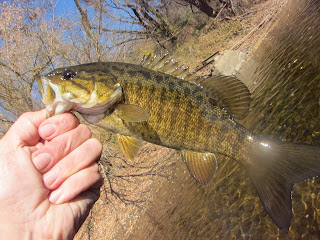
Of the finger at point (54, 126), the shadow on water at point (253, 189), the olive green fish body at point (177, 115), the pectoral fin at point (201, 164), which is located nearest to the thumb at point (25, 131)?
the finger at point (54, 126)

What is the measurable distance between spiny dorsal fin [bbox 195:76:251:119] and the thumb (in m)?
1.62

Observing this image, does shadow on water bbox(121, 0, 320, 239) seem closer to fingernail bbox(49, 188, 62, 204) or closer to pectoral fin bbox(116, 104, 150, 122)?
pectoral fin bbox(116, 104, 150, 122)

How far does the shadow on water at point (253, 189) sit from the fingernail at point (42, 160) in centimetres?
332

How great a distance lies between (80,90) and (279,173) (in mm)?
2134

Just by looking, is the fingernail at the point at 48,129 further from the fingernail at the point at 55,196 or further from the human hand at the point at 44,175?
the fingernail at the point at 55,196

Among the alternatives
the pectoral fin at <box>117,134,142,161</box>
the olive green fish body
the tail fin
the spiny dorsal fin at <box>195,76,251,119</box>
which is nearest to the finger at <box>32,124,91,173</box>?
the olive green fish body

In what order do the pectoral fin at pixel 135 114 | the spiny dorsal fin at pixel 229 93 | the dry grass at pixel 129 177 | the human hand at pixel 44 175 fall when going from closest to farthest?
the human hand at pixel 44 175
the pectoral fin at pixel 135 114
the spiny dorsal fin at pixel 229 93
the dry grass at pixel 129 177

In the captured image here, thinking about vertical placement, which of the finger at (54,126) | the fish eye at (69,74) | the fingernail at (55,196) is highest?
the fish eye at (69,74)

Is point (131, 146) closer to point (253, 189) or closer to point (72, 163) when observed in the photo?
point (72, 163)

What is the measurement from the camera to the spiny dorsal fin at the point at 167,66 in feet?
9.05

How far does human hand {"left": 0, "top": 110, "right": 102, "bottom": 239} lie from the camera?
2.07 meters

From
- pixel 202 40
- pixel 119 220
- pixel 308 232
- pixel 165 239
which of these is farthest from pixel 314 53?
pixel 202 40

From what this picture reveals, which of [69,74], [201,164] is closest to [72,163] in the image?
[69,74]

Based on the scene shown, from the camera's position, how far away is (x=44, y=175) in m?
2.18
